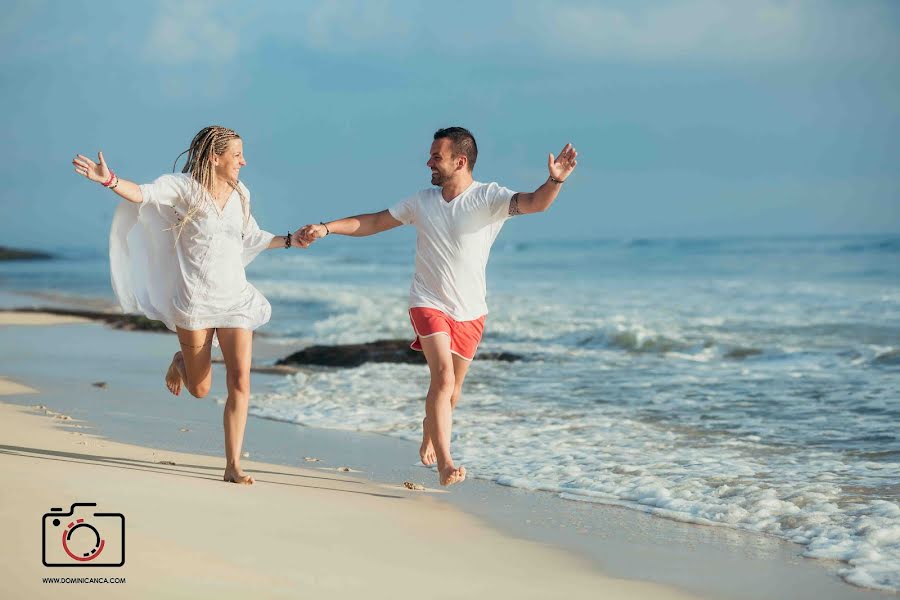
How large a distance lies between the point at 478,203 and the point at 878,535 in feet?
8.83

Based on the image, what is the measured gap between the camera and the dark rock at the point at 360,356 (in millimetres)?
12945

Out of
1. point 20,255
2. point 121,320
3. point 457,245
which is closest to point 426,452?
point 457,245

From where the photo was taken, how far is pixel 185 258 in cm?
619

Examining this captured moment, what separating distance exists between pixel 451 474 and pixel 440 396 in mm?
442

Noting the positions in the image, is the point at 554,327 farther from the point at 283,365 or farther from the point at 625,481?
the point at 625,481

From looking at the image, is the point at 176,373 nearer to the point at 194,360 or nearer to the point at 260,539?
the point at 194,360

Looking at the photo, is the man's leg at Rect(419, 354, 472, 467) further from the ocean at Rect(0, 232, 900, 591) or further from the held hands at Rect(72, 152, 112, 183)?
the held hands at Rect(72, 152, 112, 183)

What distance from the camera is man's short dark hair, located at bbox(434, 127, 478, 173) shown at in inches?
244

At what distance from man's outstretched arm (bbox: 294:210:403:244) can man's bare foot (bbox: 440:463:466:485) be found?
4.82 ft

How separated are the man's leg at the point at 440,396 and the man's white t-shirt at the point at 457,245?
0.71 ft

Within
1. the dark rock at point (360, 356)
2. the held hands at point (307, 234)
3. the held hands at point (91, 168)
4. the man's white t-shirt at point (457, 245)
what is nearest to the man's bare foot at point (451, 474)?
the man's white t-shirt at point (457, 245)

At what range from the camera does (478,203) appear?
6.21 m

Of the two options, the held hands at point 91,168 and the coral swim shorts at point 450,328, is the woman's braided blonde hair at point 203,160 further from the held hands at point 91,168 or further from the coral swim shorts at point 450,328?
the coral swim shorts at point 450,328

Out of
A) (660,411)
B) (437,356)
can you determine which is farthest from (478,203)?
(660,411)
